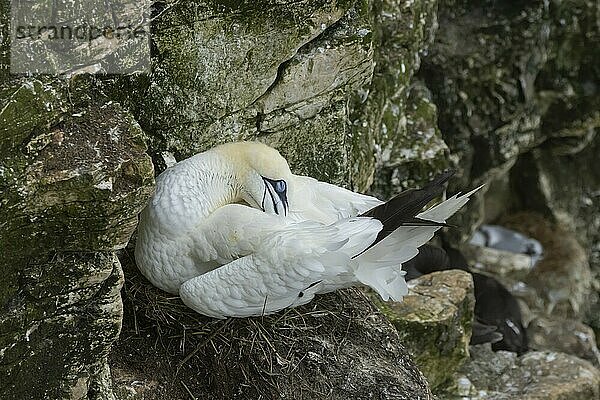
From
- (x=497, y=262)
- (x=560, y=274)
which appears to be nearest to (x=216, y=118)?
(x=497, y=262)

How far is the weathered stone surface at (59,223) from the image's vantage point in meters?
2.83

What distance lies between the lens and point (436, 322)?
5.19m

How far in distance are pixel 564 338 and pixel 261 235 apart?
460 centimetres

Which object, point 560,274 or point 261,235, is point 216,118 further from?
point 560,274

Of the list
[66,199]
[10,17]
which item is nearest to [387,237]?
[66,199]

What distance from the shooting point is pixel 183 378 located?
381cm

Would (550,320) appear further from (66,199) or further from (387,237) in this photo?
(66,199)

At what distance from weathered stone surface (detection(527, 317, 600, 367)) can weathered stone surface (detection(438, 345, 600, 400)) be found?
119cm

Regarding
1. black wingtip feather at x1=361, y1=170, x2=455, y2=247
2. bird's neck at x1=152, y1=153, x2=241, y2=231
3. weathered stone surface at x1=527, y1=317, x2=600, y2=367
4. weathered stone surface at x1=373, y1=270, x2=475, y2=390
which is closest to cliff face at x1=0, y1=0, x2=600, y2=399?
bird's neck at x1=152, y1=153, x2=241, y2=231

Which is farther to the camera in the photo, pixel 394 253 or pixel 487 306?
pixel 487 306

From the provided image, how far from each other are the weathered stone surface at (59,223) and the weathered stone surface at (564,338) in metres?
4.75

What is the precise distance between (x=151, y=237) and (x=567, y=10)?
5.21 m

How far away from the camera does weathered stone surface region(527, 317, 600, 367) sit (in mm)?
7277

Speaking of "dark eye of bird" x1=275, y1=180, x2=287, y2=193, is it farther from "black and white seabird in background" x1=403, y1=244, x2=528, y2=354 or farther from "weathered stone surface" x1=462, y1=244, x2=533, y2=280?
"weathered stone surface" x1=462, y1=244, x2=533, y2=280
